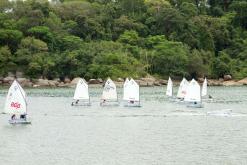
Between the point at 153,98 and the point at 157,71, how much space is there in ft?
147

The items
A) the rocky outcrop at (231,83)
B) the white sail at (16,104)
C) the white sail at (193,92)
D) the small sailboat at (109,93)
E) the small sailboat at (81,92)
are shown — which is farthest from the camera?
the rocky outcrop at (231,83)

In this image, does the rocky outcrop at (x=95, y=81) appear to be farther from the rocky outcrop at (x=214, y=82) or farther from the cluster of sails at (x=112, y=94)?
the cluster of sails at (x=112, y=94)

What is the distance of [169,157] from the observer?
41375mm

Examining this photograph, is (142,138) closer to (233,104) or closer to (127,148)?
(127,148)

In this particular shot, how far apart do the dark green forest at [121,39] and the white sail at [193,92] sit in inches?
1973

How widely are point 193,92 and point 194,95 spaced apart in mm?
506

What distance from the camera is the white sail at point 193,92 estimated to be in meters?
76.6

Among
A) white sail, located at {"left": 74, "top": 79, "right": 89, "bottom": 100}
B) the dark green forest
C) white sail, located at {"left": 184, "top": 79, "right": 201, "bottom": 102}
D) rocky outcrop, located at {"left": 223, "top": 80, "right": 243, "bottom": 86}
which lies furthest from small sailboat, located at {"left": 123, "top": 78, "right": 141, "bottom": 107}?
rocky outcrop, located at {"left": 223, "top": 80, "right": 243, "bottom": 86}

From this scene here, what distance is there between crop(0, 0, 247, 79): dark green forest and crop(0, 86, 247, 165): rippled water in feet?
163

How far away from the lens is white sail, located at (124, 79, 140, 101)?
253ft

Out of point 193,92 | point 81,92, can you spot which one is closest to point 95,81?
point 81,92

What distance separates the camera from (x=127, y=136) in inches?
2019

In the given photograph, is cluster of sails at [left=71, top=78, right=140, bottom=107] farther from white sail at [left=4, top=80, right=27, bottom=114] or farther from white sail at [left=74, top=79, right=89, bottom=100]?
white sail at [left=4, top=80, right=27, bottom=114]

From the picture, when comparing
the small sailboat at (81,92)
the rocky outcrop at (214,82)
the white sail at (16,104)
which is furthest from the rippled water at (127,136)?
the rocky outcrop at (214,82)
